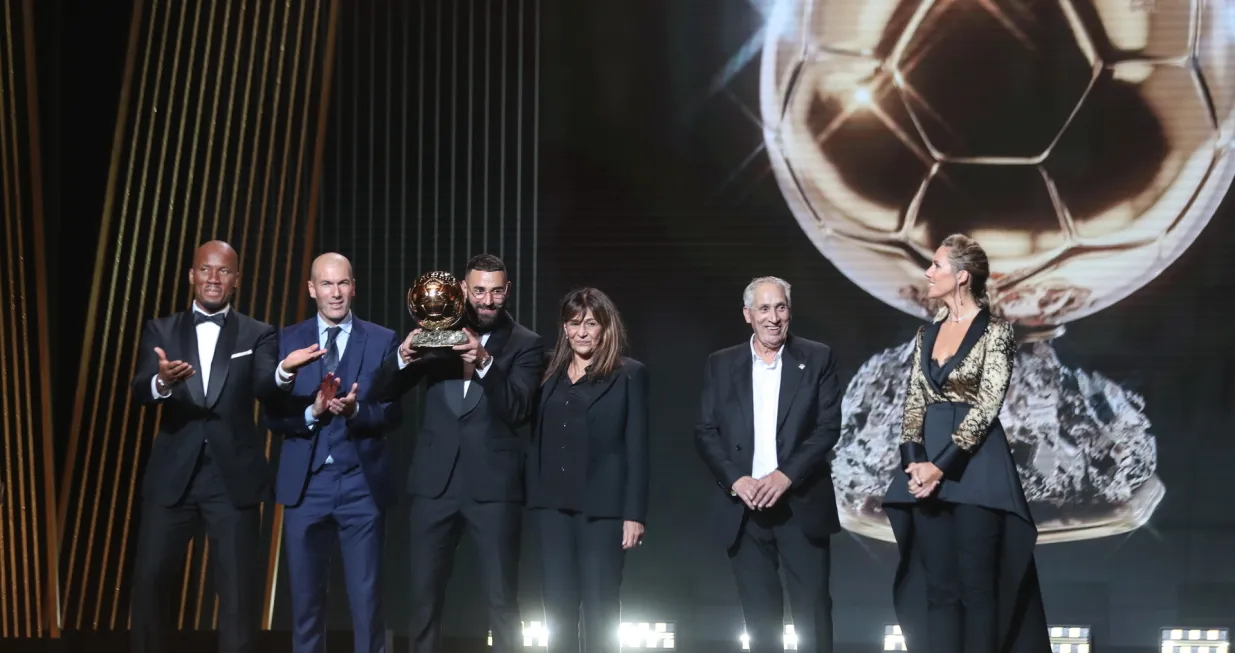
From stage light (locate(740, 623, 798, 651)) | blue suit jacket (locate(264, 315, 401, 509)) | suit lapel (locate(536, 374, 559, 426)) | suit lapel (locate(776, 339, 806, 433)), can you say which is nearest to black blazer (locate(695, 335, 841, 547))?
suit lapel (locate(776, 339, 806, 433))

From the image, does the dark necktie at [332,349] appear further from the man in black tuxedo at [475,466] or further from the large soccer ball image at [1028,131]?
the large soccer ball image at [1028,131]

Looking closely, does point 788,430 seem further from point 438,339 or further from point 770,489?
point 438,339

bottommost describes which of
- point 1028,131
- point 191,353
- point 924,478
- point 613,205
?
point 924,478

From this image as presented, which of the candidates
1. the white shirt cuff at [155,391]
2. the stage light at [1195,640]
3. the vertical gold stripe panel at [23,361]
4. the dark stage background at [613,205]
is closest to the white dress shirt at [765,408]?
the dark stage background at [613,205]

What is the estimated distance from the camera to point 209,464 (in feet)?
13.5

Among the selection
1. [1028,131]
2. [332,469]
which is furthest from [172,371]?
[1028,131]

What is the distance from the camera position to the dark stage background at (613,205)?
17.9ft

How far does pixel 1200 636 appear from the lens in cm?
525

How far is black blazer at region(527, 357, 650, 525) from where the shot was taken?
3959mm

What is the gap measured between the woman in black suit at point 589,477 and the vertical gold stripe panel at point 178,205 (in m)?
1.91

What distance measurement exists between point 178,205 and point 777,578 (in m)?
3.01

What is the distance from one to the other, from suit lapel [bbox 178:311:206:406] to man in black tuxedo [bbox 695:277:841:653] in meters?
1.54

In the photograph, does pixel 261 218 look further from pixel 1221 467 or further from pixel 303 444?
pixel 1221 467

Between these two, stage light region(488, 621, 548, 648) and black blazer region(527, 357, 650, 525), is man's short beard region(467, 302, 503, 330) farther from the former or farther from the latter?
stage light region(488, 621, 548, 648)
